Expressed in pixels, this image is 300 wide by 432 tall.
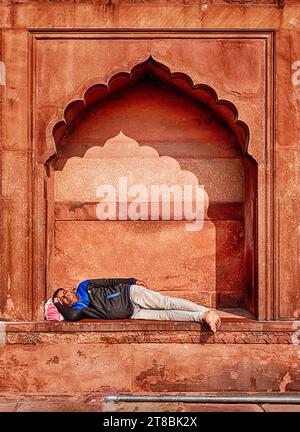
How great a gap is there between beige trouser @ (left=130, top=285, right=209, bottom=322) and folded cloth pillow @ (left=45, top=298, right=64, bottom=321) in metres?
0.82

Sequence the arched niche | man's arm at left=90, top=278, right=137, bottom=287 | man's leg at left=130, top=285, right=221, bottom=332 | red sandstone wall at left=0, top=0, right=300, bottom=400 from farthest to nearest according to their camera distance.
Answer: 1. the arched niche
2. man's arm at left=90, top=278, right=137, bottom=287
3. man's leg at left=130, top=285, right=221, bottom=332
4. red sandstone wall at left=0, top=0, right=300, bottom=400

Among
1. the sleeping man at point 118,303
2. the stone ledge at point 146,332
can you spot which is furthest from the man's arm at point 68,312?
the stone ledge at point 146,332

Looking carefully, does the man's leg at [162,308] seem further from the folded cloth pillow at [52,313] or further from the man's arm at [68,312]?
the folded cloth pillow at [52,313]

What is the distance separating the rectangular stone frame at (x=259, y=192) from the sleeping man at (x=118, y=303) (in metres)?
0.32

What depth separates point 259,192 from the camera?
503 centimetres

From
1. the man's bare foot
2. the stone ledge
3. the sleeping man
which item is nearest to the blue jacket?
the sleeping man

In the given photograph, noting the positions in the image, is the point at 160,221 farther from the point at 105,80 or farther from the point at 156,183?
the point at 105,80

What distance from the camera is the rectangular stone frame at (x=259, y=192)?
4984mm

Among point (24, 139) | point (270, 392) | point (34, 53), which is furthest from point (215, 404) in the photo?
point (34, 53)

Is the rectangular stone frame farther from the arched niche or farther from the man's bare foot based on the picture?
the arched niche

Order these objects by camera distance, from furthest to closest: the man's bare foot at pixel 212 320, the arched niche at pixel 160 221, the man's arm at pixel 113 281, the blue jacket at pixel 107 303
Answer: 1. the arched niche at pixel 160 221
2. the man's arm at pixel 113 281
3. the blue jacket at pixel 107 303
4. the man's bare foot at pixel 212 320

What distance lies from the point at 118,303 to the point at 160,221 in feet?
3.89

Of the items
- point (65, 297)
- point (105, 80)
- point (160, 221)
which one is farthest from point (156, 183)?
point (65, 297)

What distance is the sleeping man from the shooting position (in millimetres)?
5074
